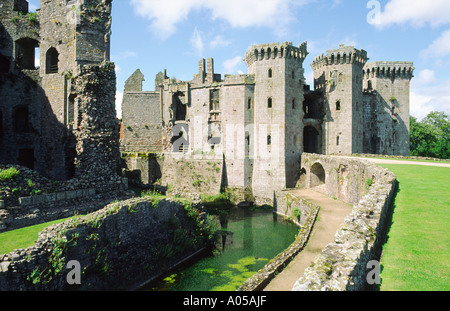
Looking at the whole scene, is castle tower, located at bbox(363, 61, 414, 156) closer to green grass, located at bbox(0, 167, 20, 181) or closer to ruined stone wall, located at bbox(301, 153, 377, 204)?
ruined stone wall, located at bbox(301, 153, 377, 204)

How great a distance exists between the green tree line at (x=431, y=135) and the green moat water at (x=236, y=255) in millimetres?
35449

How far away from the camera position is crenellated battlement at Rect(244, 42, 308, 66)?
28.5m

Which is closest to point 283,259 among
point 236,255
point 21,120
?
point 236,255

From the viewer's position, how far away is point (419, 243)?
6.62m

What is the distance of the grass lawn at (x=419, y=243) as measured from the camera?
204 inches

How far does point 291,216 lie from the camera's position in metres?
23.8

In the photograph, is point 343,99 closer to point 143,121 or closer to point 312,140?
point 312,140

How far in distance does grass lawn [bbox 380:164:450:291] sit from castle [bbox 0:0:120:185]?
1293cm

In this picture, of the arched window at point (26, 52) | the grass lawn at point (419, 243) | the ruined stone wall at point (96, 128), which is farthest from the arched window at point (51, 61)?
the grass lawn at point (419, 243)

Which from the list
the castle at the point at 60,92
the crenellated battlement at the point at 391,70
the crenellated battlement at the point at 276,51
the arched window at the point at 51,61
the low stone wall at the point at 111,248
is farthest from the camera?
the crenellated battlement at the point at 391,70

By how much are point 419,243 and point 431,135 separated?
50.9 meters

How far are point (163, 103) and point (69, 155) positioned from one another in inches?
716

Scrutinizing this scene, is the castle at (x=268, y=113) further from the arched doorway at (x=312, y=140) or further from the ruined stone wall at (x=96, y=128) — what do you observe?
the ruined stone wall at (x=96, y=128)
